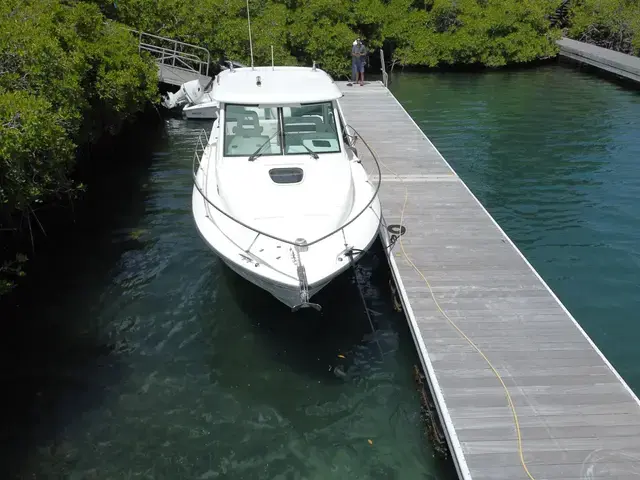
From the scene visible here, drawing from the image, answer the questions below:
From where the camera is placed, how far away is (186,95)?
1973 centimetres

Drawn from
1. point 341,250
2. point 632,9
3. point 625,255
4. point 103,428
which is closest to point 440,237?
point 341,250

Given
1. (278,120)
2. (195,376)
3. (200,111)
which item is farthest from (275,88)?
(200,111)

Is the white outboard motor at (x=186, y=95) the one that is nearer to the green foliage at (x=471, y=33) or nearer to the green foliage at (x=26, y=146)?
the green foliage at (x=26, y=146)

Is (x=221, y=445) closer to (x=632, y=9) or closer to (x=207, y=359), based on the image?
(x=207, y=359)

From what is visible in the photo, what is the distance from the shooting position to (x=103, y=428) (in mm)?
6957

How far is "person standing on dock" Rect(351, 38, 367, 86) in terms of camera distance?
18250 millimetres

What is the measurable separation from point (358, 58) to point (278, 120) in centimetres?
1059

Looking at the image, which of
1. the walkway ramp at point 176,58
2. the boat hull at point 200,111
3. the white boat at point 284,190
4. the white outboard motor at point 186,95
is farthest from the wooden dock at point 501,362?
the walkway ramp at point 176,58

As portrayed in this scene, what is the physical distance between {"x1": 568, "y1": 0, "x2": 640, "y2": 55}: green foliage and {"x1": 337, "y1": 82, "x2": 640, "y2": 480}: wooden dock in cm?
2427

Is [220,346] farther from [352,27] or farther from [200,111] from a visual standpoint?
[352,27]

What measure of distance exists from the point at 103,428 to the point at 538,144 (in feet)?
49.3

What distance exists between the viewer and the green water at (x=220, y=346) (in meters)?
6.66

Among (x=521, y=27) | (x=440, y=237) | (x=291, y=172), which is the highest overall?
(x=521, y=27)

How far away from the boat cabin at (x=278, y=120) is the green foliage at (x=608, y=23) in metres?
24.7
